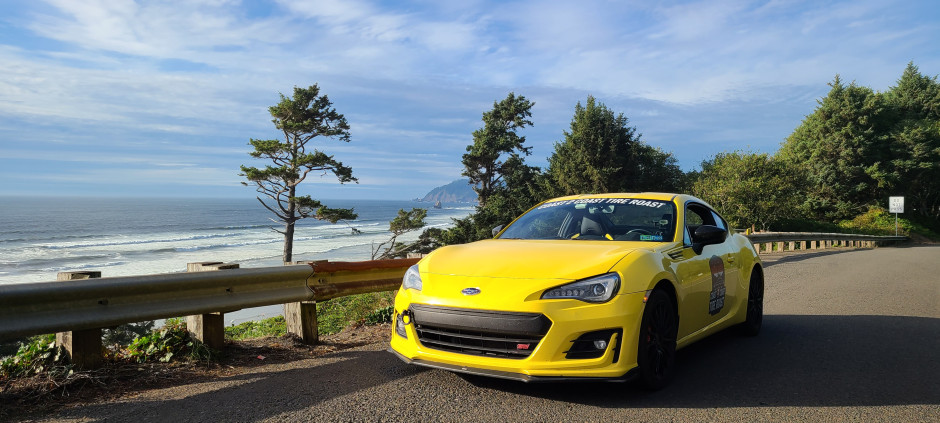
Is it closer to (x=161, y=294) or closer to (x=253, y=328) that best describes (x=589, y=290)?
(x=161, y=294)

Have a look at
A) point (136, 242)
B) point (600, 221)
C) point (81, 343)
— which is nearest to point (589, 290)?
point (600, 221)

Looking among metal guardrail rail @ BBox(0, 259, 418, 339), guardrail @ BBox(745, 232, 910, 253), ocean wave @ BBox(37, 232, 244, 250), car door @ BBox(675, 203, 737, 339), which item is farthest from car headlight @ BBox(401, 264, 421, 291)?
ocean wave @ BBox(37, 232, 244, 250)

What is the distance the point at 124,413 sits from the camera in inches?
150

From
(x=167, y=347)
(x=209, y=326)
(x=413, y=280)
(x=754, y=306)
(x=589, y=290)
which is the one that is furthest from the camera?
(x=754, y=306)

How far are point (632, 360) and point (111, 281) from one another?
3.59 m

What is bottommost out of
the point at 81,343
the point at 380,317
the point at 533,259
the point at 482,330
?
the point at 380,317

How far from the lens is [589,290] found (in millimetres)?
3996

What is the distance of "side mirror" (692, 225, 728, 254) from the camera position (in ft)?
17.0

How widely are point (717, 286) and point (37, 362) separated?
17.6ft

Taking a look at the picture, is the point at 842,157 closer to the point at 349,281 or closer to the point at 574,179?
the point at 574,179

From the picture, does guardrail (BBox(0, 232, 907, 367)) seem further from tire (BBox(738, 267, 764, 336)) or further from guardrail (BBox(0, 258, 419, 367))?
tire (BBox(738, 267, 764, 336))

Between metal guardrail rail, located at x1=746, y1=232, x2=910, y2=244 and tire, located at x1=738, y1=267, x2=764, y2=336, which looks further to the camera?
metal guardrail rail, located at x1=746, y1=232, x2=910, y2=244

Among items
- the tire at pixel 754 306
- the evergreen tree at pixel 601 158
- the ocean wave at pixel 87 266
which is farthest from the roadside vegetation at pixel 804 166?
the tire at pixel 754 306

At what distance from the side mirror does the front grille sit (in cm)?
197
